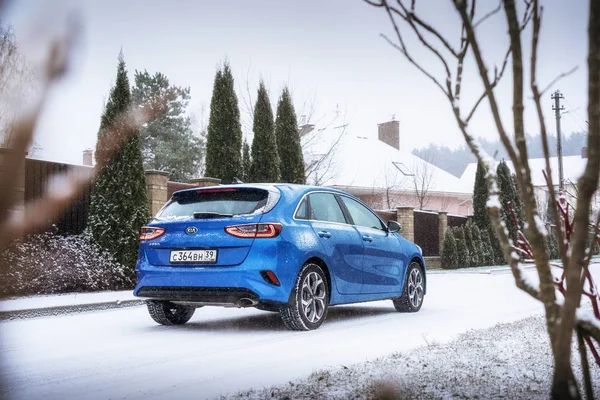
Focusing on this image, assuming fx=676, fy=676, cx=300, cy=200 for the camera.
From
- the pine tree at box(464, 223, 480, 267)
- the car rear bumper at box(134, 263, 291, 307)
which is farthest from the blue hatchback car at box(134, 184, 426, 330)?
the pine tree at box(464, 223, 480, 267)

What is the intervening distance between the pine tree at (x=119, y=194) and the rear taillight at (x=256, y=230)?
23.1ft

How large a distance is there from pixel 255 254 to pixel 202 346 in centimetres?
112

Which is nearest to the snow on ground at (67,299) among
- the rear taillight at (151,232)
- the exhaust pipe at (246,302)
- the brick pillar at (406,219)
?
the rear taillight at (151,232)

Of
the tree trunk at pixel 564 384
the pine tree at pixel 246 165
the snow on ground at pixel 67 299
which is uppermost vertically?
the pine tree at pixel 246 165

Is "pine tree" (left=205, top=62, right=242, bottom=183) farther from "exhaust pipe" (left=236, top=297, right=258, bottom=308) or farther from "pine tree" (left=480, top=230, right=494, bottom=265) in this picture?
"pine tree" (left=480, top=230, right=494, bottom=265)

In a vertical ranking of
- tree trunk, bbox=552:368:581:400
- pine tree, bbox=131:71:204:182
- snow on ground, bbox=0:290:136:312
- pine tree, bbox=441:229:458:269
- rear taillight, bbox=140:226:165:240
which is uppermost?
pine tree, bbox=131:71:204:182

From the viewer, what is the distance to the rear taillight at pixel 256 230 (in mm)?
7285

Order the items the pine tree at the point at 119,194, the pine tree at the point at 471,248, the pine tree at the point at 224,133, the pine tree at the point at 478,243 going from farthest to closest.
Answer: the pine tree at the point at 478,243
the pine tree at the point at 471,248
the pine tree at the point at 224,133
the pine tree at the point at 119,194

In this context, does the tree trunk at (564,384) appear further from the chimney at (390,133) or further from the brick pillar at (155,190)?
the chimney at (390,133)

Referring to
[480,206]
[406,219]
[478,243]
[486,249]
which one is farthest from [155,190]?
[480,206]

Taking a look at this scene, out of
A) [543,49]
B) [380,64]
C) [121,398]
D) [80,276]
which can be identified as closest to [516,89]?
[543,49]

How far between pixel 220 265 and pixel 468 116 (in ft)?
16.7

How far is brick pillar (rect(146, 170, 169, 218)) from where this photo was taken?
52.1 feet

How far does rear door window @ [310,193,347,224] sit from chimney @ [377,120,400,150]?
4421 cm
